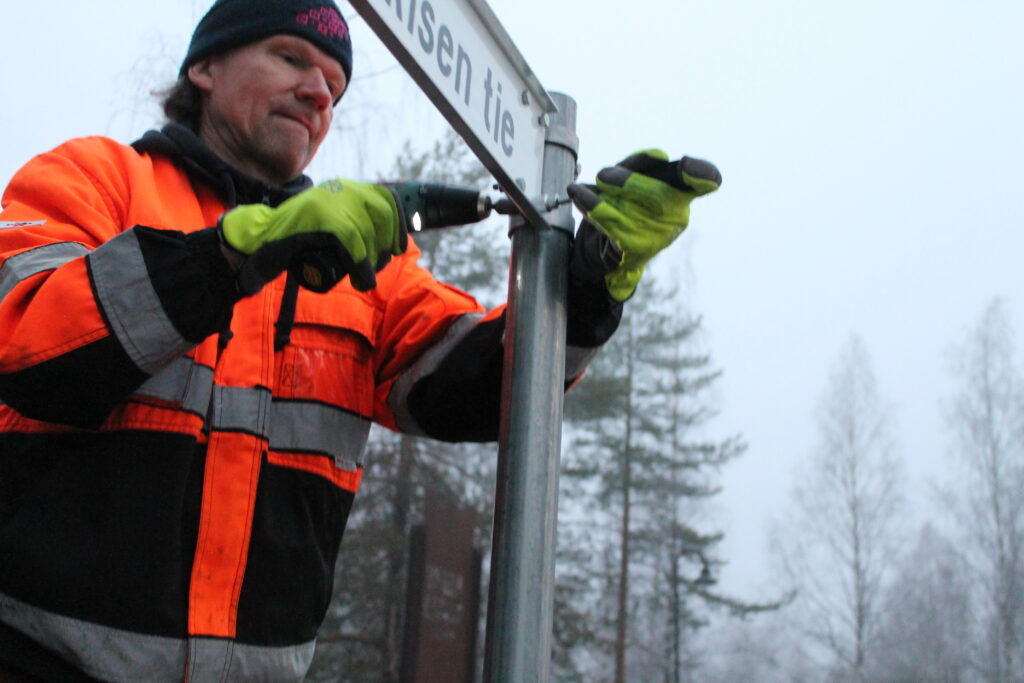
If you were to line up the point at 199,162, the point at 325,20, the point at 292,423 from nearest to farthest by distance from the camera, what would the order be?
the point at 292,423
the point at 199,162
the point at 325,20

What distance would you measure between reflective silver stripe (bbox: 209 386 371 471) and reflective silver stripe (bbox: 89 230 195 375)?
303mm

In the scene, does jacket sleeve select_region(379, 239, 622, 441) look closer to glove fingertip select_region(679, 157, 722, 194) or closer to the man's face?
the man's face

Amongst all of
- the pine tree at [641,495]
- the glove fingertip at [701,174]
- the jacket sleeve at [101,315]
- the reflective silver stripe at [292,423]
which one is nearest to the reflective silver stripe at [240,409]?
the reflective silver stripe at [292,423]

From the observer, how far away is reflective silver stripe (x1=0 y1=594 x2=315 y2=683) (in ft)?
4.63

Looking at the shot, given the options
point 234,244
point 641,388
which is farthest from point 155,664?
point 641,388

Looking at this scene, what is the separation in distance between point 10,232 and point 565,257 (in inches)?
35.6

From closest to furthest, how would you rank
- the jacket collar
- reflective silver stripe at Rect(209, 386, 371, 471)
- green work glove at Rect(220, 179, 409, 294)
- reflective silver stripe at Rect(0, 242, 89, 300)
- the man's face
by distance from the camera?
1. green work glove at Rect(220, 179, 409, 294)
2. reflective silver stripe at Rect(0, 242, 89, 300)
3. reflective silver stripe at Rect(209, 386, 371, 471)
4. the jacket collar
5. the man's face

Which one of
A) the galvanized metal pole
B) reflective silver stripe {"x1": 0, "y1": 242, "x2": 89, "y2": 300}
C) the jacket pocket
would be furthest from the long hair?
the galvanized metal pole

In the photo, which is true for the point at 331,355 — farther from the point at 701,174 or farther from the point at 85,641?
the point at 701,174

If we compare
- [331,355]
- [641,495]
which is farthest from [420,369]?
[641,495]

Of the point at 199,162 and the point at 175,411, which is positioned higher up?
the point at 199,162

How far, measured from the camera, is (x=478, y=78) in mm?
1433

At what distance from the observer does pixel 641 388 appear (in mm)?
22188

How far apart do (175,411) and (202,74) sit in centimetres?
93
